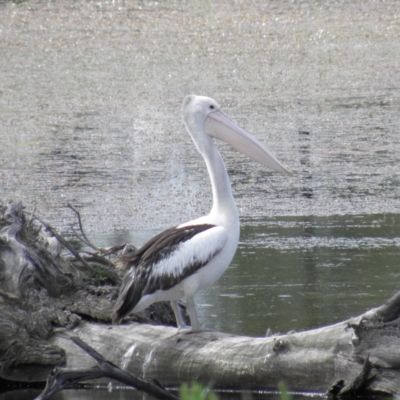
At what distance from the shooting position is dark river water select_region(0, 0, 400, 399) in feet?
20.2

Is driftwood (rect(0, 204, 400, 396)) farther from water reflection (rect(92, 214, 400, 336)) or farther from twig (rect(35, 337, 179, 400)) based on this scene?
→ water reflection (rect(92, 214, 400, 336))

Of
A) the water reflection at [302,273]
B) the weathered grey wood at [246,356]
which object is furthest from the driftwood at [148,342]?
the water reflection at [302,273]

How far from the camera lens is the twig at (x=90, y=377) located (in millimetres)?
3434

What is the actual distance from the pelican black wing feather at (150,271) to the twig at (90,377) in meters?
0.68

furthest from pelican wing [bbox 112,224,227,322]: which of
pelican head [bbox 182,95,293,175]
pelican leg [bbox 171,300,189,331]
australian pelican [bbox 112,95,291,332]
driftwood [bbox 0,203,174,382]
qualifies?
pelican head [bbox 182,95,293,175]

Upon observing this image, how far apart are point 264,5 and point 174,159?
622 cm

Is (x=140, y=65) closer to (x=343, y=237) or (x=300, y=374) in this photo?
(x=343, y=237)

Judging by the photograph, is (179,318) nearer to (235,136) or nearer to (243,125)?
(235,136)

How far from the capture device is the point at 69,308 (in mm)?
4715

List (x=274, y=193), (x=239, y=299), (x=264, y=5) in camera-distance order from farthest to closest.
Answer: (x=264, y=5) → (x=274, y=193) → (x=239, y=299)

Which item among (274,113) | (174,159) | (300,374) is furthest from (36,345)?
(274,113)

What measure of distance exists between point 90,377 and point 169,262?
925 mm

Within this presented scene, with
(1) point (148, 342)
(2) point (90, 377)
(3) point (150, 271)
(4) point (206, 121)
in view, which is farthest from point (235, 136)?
(2) point (90, 377)

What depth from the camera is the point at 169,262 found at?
4.29 metres
